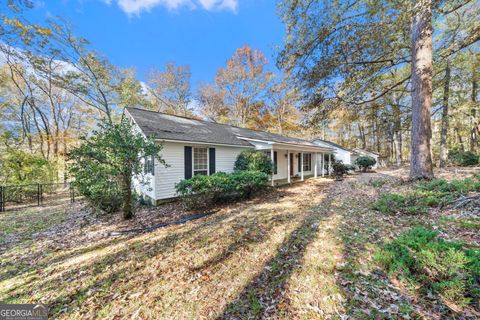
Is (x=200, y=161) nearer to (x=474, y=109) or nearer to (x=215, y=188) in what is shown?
(x=215, y=188)

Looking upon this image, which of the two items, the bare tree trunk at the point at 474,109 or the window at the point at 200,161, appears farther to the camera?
the bare tree trunk at the point at 474,109

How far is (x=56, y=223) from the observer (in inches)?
251

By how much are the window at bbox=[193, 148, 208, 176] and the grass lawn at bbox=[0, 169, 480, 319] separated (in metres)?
3.90

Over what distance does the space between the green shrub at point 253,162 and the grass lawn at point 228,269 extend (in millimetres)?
4780

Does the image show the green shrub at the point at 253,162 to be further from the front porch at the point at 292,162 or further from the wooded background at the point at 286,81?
the wooded background at the point at 286,81

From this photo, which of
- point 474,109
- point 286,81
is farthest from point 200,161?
point 474,109

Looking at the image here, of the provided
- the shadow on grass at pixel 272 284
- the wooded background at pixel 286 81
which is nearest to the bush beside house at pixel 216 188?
the shadow on grass at pixel 272 284

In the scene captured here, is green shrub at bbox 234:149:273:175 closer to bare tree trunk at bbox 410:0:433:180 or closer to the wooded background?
the wooded background

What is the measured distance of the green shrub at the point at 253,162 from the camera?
10.1 meters

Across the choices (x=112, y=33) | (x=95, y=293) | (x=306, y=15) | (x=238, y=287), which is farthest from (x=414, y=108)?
(x=112, y=33)

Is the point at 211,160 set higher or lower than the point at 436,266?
higher

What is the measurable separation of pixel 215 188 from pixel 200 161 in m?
2.71

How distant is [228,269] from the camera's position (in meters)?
3.08

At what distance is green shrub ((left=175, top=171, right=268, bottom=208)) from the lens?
22.0 ft
